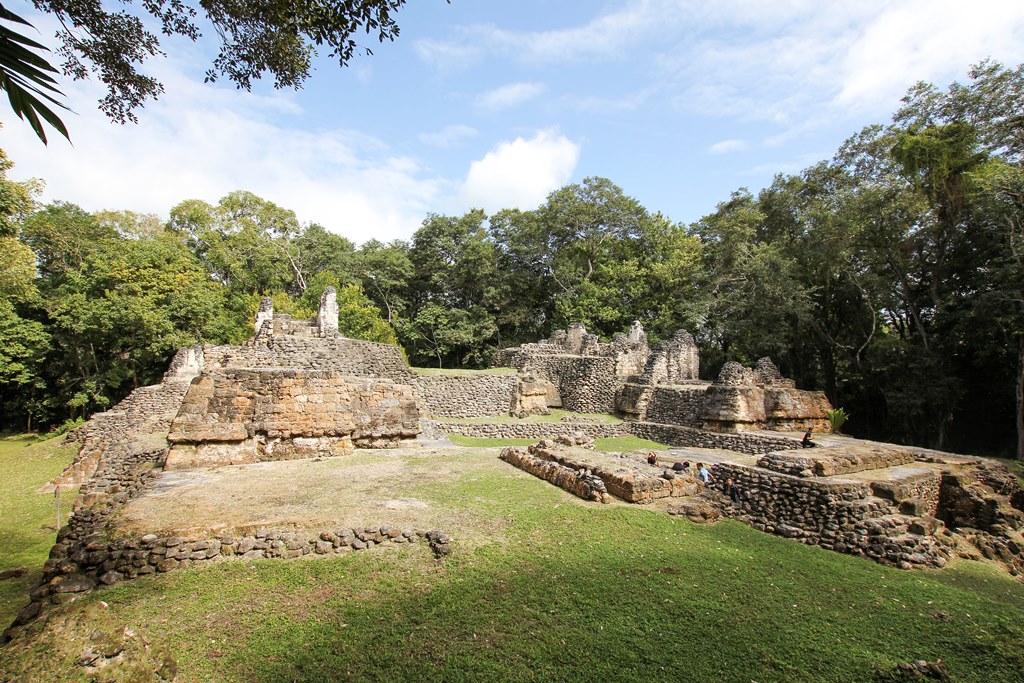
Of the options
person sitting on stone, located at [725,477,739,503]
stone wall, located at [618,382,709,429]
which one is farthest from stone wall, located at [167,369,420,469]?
stone wall, located at [618,382,709,429]

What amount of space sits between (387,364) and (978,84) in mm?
23148

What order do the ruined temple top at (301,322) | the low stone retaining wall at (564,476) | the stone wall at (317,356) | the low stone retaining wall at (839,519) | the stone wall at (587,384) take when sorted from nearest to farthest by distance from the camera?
the low stone retaining wall at (839,519), the low stone retaining wall at (564,476), the stone wall at (317,356), the ruined temple top at (301,322), the stone wall at (587,384)

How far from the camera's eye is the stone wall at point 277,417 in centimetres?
830

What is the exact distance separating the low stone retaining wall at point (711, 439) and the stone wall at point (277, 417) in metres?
9.03

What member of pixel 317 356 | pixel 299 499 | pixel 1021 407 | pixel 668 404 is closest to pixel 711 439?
pixel 668 404

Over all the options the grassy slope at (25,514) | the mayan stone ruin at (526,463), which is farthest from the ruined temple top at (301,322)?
the grassy slope at (25,514)

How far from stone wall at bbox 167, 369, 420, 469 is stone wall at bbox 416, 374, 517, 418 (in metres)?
7.70

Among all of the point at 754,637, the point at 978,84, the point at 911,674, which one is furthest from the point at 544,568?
the point at 978,84

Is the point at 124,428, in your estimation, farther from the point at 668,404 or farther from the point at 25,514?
the point at 668,404

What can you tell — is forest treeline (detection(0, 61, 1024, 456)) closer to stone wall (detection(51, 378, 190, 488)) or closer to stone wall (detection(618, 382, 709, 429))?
stone wall (detection(51, 378, 190, 488))

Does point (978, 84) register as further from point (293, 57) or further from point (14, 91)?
point (14, 91)

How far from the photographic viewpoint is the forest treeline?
16172 millimetres

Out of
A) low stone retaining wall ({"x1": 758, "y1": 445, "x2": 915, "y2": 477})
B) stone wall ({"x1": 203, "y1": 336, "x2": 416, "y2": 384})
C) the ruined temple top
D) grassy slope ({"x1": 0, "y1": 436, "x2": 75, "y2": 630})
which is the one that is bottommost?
grassy slope ({"x1": 0, "y1": 436, "x2": 75, "y2": 630})

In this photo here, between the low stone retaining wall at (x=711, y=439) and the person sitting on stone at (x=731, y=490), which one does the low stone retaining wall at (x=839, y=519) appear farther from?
the low stone retaining wall at (x=711, y=439)
